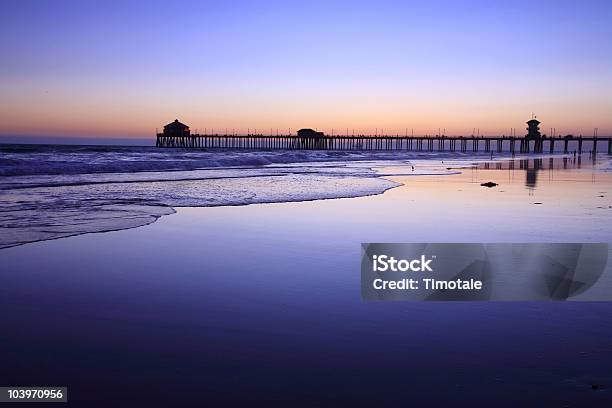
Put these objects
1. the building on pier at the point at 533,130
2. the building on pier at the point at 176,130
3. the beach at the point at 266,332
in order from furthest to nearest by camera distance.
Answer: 1. the building on pier at the point at 176,130
2. the building on pier at the point at 533,130
3. the beach at the point at 266,332

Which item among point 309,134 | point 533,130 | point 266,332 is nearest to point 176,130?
point 309,134

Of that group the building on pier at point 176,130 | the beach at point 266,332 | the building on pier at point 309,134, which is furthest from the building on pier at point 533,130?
the beach at point 266,332

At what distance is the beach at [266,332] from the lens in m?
3.18

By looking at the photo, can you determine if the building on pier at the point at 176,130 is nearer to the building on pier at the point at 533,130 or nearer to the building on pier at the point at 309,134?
the building on pier at the point at 309,134

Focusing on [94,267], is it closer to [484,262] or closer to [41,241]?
[41,241]

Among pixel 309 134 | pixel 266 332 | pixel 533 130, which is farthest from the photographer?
pixel 309 134

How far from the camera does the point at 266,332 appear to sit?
410 centimetres

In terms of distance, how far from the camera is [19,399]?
10.0 feet

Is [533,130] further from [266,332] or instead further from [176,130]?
[266,332]

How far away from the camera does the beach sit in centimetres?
318

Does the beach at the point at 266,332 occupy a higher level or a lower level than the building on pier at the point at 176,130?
lower

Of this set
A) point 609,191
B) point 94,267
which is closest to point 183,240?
point 94,267

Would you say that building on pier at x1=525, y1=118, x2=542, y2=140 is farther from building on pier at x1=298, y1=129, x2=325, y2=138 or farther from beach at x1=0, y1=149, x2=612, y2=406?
beach at x1=0, y1=149, x2=612, y2=406

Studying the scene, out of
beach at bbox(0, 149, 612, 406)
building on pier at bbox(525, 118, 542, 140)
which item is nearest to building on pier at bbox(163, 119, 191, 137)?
building on pier at bbox(525, 118, 542, 140)
